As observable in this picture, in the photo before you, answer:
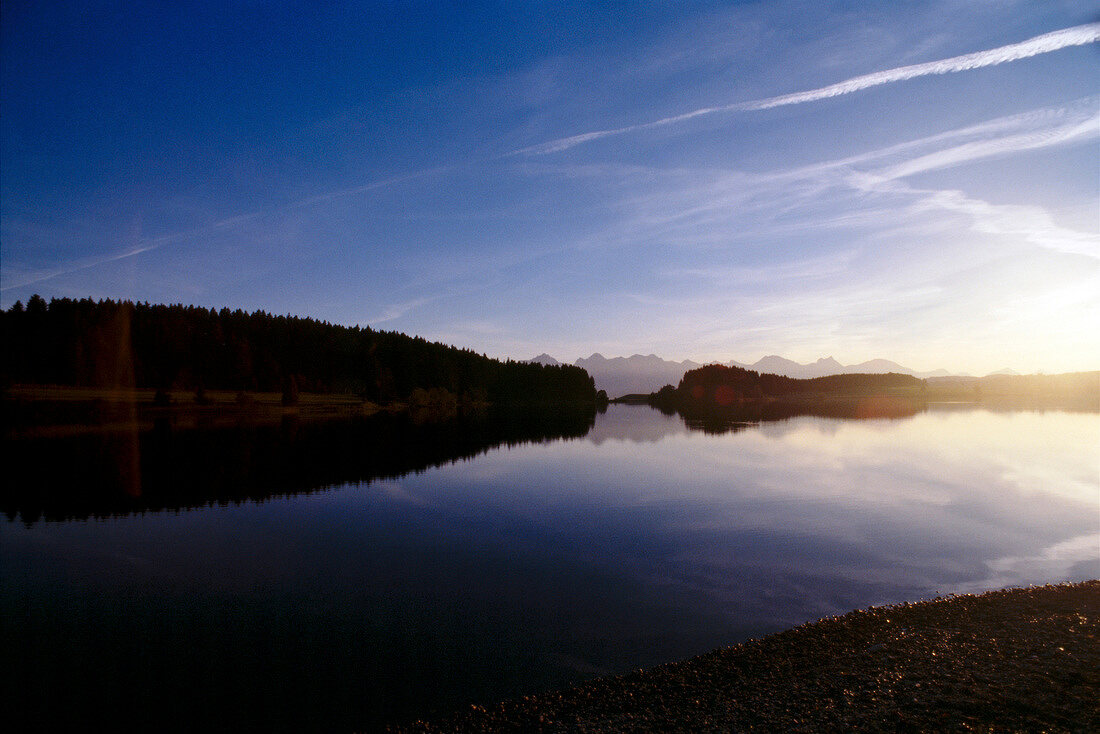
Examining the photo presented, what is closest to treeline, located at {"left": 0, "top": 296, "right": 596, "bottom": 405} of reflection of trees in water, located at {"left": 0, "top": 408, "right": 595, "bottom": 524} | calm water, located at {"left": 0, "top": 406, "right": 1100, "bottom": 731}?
reflection of trees in water, located at {"left": 0, "top": 408, "right": 595, "bottom": 524}

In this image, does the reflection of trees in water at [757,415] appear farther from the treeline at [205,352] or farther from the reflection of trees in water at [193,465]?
the treeline at [205,352]

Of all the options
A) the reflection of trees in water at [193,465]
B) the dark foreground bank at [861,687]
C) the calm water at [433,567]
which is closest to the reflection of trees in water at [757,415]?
the reflection of trees in water at [193,465]

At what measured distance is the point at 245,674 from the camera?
11070mm

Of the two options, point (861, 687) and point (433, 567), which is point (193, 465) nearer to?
point (433, 567)

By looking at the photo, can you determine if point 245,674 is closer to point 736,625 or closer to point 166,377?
point 736,625

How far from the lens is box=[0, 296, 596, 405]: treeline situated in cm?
9731

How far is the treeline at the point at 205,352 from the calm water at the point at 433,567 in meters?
74.1

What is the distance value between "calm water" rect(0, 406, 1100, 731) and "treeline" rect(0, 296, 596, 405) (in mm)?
74134

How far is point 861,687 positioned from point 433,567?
12.5 metres

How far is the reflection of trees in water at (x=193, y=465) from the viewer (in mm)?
27875

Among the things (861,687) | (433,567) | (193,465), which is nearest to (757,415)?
(193,465)

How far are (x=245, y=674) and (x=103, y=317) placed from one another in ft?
393

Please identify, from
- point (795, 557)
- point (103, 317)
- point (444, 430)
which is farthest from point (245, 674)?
point (103, 317)

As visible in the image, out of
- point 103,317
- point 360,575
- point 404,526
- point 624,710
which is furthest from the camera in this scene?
point 103,317
